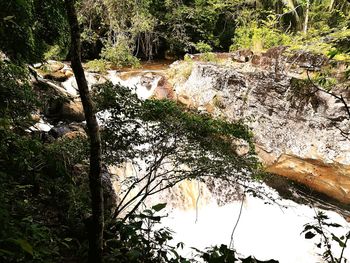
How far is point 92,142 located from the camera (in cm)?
247

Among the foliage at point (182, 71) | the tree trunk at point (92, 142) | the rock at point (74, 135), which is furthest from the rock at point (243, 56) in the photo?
the tree trunk at point (92, 142)

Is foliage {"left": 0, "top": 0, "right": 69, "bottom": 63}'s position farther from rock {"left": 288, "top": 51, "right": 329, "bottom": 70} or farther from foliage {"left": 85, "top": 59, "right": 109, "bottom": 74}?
foliage {"left": 85, "top": 59, "right": 109, "bottom": 74}

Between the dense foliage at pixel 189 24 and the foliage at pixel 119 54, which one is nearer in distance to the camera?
the dense foliage at pixel 189 24

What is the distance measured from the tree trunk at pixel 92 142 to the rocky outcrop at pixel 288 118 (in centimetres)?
689

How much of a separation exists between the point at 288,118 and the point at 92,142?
8104mm

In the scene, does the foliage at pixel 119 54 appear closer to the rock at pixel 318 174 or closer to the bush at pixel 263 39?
the bush at pixel 263 39

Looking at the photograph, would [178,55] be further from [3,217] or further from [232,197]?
[3,217]

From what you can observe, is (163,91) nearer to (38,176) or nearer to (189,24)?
(189,24)

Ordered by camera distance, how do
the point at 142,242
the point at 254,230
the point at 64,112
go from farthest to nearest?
the point at 64,112
the point at 254,230
the point at 142,242

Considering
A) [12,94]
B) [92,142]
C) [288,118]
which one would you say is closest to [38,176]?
[12,94]

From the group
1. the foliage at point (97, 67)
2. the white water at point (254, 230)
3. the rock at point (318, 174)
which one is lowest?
the white water at point (254, 230)

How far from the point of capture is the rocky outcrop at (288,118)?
8883 millimetres

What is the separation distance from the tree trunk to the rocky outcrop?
6.89 meters

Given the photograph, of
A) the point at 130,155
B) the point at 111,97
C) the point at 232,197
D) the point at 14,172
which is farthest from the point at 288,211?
the point at 14,172
